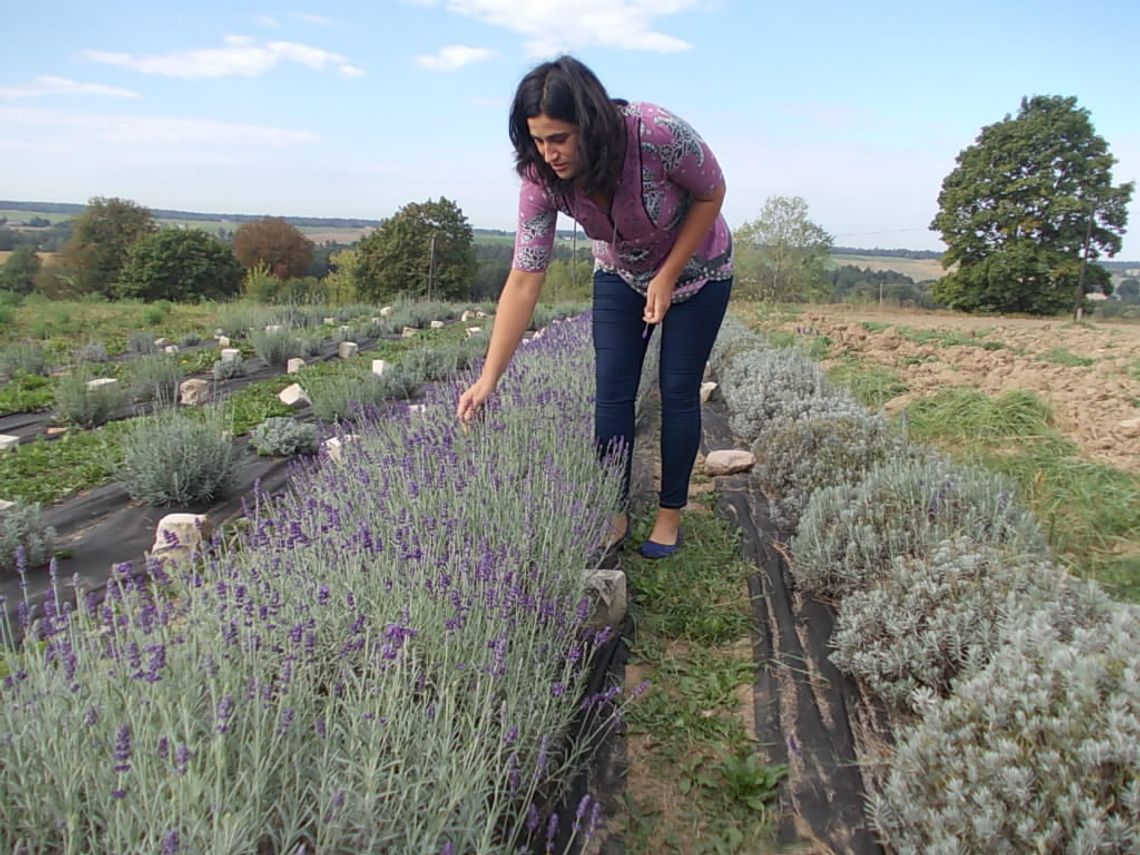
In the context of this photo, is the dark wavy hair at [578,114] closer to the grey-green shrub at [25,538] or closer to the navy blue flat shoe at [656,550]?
the navy blue flat shoe at [656,550]

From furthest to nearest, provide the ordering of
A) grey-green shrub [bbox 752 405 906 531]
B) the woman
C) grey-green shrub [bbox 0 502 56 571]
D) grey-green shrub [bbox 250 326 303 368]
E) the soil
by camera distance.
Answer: grey-green shrub [bbox 250 326 303 368] → the soil → grey-green shrub [bbox 752 405 906 531] → grey-green shrub [bbox 0 502 56 571] → the woman

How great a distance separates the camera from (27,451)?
4.19 metres

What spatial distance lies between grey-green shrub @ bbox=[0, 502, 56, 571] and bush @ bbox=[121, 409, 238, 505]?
54 centimetres

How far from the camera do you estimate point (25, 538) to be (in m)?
2.79

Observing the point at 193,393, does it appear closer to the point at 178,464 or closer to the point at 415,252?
the point at 178,464

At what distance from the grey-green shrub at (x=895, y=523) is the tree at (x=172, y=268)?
109 feet

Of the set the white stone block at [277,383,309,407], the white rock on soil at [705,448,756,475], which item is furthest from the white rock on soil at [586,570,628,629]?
the white stone block at [277,383,309,407]

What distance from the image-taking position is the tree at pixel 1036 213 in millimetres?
25766

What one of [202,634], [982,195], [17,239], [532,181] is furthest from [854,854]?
[17,239]

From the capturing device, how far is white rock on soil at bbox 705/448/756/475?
159 inches

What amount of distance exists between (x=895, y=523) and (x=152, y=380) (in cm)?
560

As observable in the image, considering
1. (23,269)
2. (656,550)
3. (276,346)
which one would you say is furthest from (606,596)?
(23,269)

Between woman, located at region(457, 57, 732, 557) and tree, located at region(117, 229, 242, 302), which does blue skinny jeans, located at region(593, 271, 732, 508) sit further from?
tree, located at region(117, 229, 242, 302)

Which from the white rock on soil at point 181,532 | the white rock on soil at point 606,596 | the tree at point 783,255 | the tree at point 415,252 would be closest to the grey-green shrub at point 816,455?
the white rock on soil at point 606,596
